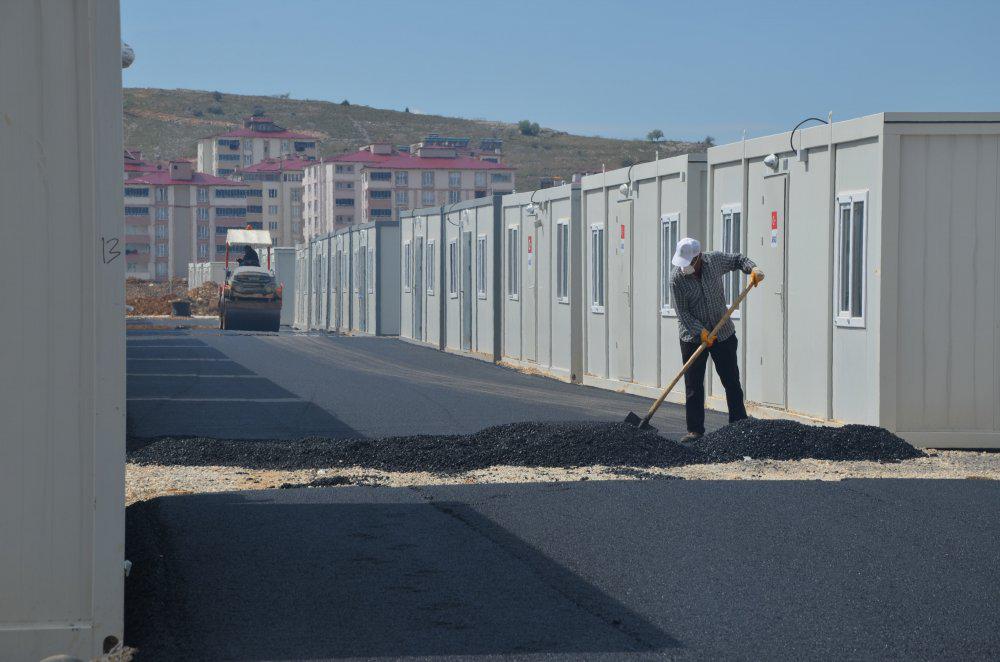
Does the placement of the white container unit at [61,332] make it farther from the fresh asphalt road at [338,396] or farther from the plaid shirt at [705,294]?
the plaid shirt at [705,294]

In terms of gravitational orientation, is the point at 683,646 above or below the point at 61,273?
below

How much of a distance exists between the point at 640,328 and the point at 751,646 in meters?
12.5

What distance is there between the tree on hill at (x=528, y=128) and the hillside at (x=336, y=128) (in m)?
0.79

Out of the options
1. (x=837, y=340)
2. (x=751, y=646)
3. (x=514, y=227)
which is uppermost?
(x=514, y=227)

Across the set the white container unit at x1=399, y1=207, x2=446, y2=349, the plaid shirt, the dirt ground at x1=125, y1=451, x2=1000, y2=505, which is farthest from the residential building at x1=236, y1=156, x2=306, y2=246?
the dirt ground at x1=125, y1=451, x2=1000, y2=505

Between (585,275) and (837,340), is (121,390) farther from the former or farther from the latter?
(585,275)

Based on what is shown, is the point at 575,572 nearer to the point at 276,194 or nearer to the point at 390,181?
the point at 390,181

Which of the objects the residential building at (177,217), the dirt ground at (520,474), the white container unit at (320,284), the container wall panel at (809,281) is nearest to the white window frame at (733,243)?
the container wall panel at (809,281)

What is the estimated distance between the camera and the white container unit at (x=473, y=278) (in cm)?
2550

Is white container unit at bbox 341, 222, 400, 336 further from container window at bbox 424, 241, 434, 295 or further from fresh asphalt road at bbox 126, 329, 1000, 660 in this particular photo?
fresh asphalt road at bbox 126, 329, 1000, 660

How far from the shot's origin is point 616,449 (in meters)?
10.9

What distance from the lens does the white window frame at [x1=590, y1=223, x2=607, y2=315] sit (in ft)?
64.8

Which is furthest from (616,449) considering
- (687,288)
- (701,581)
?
(701,581)

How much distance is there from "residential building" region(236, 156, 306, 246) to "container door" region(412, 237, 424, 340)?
4329 inches
